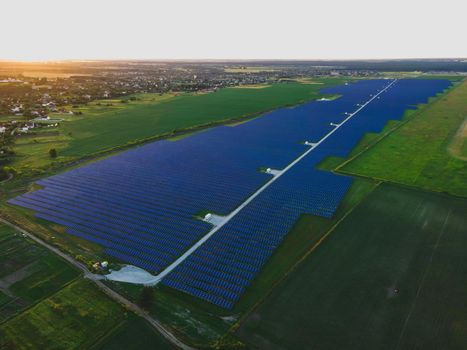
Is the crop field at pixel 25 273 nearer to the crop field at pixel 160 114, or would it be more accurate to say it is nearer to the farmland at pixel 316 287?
the farmland at pixel 316 287

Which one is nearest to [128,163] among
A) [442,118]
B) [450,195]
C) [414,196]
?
[414,196]

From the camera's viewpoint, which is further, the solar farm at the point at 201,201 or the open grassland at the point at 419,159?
the open grassland at the point at 419,159

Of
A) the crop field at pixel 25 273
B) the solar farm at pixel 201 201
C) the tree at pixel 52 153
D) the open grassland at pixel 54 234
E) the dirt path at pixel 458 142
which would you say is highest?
the dirt path at pixel 458 142

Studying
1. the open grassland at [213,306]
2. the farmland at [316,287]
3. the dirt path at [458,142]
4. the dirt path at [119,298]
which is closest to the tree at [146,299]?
the dirt path at [119,298]

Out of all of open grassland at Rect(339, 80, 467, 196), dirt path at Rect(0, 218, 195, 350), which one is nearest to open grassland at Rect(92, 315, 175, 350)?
dirt path at Rect(0, 218, 195, 350)

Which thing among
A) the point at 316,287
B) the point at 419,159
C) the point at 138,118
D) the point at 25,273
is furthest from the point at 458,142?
the point at 138,118

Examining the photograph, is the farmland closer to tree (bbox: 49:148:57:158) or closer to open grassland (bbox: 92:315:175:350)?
open grassland (bbox: 92:315:175:350)
